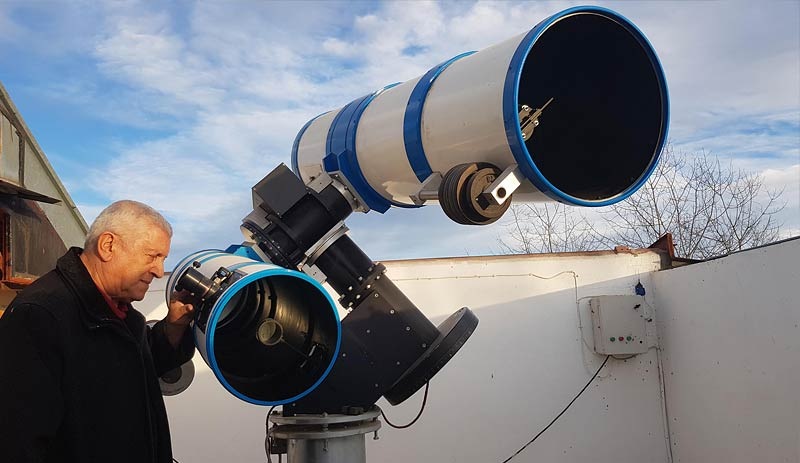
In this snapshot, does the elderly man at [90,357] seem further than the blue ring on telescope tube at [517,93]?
No

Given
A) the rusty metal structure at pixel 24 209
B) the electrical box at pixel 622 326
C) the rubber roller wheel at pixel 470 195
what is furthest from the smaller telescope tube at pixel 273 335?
the electrical box at pixel 622 326

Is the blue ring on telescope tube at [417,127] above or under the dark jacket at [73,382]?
above

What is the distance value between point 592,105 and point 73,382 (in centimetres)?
164

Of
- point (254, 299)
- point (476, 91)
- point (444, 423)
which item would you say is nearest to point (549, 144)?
point (476, 91)

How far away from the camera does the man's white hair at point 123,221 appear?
6.15 feet

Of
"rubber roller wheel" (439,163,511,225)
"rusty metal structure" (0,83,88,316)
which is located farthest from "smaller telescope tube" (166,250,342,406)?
"rusty metal structure" (0,83,88,316)

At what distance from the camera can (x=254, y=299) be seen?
6.71 feet

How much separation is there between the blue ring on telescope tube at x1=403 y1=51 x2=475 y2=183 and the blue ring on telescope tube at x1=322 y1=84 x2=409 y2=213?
1.05 ft

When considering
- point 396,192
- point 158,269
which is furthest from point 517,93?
point 158,269

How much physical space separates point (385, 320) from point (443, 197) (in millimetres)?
637

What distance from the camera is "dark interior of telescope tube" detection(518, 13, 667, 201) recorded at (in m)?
1.95

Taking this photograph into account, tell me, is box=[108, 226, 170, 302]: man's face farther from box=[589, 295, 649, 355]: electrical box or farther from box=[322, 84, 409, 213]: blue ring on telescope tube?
box=[589, 295, 649, 355]: electrical box

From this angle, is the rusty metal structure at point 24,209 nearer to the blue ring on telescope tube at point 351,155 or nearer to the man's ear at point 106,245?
the man's ear at point 106,245

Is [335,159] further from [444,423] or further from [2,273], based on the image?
[444,423]
